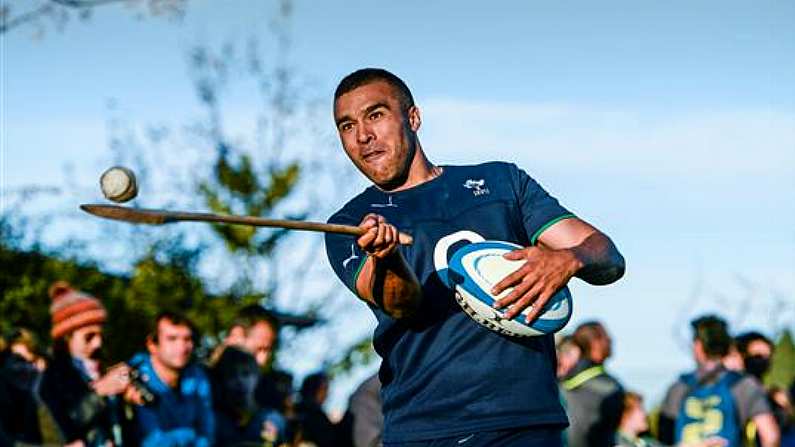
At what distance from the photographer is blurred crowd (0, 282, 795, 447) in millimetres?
9789

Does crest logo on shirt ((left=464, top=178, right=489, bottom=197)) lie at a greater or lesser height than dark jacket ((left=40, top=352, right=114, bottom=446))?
greater

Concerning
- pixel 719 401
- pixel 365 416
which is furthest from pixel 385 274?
pixel 719 401

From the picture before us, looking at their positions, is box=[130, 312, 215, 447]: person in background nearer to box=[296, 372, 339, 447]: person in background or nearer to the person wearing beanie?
the person wearing beanie

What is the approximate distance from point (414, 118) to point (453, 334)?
1013 millimetres

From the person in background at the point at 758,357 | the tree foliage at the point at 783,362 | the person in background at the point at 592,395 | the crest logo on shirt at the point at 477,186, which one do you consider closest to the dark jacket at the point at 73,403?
the person in background at the point at 592,395

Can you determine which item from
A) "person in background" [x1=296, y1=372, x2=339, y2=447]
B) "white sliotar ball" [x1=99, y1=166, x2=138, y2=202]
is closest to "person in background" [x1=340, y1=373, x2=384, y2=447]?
"person in background" [x1=296, y1=372, x2=339, y2=447]

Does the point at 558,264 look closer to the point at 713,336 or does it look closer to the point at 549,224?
the point at 549,224

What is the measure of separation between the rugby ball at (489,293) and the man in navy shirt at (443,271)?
0.21ft

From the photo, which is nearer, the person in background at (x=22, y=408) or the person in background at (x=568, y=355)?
the person in background at (x=22, y=408)

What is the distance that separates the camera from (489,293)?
5.71 meters

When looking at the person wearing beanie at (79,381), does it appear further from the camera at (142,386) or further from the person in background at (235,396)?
the person in background at (235,396)

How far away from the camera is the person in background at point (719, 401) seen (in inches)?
487

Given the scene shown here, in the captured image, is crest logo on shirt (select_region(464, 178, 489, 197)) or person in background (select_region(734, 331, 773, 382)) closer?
crest logo on shirt (select_region(464, 178, 489, 197))

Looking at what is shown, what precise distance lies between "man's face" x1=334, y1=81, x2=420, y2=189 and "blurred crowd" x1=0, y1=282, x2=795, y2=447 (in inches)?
96.0
